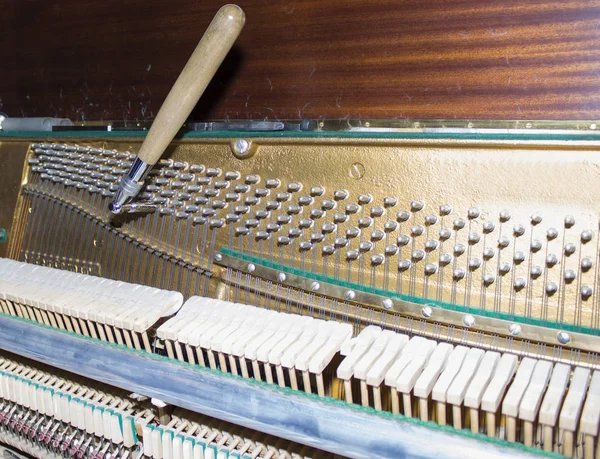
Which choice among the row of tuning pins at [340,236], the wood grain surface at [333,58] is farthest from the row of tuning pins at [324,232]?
the wood grain surface at [333,58]

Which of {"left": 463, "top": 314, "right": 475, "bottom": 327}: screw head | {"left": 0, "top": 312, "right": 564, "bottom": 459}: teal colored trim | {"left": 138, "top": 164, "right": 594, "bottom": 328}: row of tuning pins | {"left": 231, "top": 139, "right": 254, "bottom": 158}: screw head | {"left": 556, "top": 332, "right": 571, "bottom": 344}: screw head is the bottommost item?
{"left": 0, "top": 312, "right": 564, "bottom": 459}: teal colored trim

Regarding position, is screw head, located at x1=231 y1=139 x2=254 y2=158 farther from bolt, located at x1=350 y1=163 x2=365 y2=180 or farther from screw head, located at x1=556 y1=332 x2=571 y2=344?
screw head, located at x1=556 y1=332 x2=571 y2=344

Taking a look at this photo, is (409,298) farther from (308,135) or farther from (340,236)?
(308,135)

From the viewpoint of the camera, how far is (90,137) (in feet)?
5.67

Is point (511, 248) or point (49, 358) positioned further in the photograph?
point (49, 358)

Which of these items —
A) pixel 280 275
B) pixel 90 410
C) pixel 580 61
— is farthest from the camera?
pixel 90 410

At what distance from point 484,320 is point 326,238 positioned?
1.27ft

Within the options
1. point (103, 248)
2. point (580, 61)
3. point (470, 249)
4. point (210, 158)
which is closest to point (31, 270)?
point (103, 248)

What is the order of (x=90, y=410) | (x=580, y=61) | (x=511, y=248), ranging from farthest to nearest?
(x=90, y=410) → (x=580, y=61) → (x=511, y=248)

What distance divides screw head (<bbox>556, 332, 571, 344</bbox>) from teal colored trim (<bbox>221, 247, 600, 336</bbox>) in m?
0.01

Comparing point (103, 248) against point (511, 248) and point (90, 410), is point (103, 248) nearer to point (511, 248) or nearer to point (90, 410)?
point (90, 410)

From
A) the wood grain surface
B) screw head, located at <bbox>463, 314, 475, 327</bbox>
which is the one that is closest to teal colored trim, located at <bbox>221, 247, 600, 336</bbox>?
screw head, located at <bbox>463, 314, 475, 327</bbox>

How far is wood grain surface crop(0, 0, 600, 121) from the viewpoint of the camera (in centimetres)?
132

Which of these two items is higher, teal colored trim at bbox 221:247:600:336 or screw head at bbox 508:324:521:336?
teal colored trim at bbox 221:247:600:336
